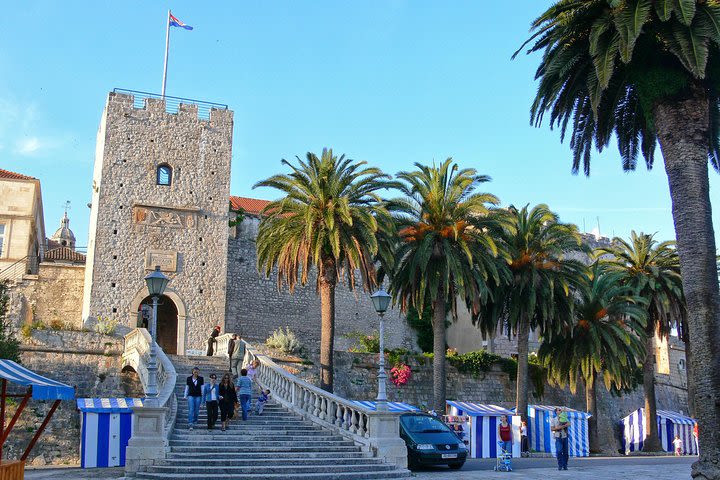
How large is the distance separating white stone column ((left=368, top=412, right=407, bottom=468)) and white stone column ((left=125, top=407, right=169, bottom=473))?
14.6 feet

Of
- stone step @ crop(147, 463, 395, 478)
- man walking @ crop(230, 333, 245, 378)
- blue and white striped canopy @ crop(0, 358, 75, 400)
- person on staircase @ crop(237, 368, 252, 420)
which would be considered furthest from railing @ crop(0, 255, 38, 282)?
stone step @ crop(147, 463, 395, 478)

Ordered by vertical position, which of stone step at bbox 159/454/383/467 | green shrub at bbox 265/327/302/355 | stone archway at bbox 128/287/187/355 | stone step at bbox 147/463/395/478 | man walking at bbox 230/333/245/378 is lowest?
stone step at bbox 147/463/395/478

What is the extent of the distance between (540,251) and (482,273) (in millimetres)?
3960

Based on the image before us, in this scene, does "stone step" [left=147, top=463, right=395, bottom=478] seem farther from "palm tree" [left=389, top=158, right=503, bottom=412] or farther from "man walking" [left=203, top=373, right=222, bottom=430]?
"palm tree" [left=389, top=158, right=503, bottom=412]

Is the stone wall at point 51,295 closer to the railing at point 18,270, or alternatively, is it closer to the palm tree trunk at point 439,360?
the railing at point 18,270

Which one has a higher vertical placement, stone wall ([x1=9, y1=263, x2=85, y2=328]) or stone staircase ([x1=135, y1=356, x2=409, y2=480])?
stone wall ([x1=9, y1=263, x2=85, y2=328])

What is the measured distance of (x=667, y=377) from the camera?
51156mm

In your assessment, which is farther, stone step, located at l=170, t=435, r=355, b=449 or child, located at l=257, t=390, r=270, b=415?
child, located at l=257, t=390, r=270, b=415

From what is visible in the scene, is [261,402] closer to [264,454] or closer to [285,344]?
[264,454]

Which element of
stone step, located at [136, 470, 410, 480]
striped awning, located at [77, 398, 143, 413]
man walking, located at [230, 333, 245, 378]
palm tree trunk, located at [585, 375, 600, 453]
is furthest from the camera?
palm tree trunk, located at [585, 375, 600, 453]

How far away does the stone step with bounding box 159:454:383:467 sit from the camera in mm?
15031

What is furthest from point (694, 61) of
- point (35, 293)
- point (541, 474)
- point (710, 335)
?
point (35, 293)

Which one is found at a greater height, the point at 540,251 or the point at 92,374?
the point at 540,251

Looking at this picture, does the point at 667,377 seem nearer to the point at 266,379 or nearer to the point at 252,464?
the point at 266,379
